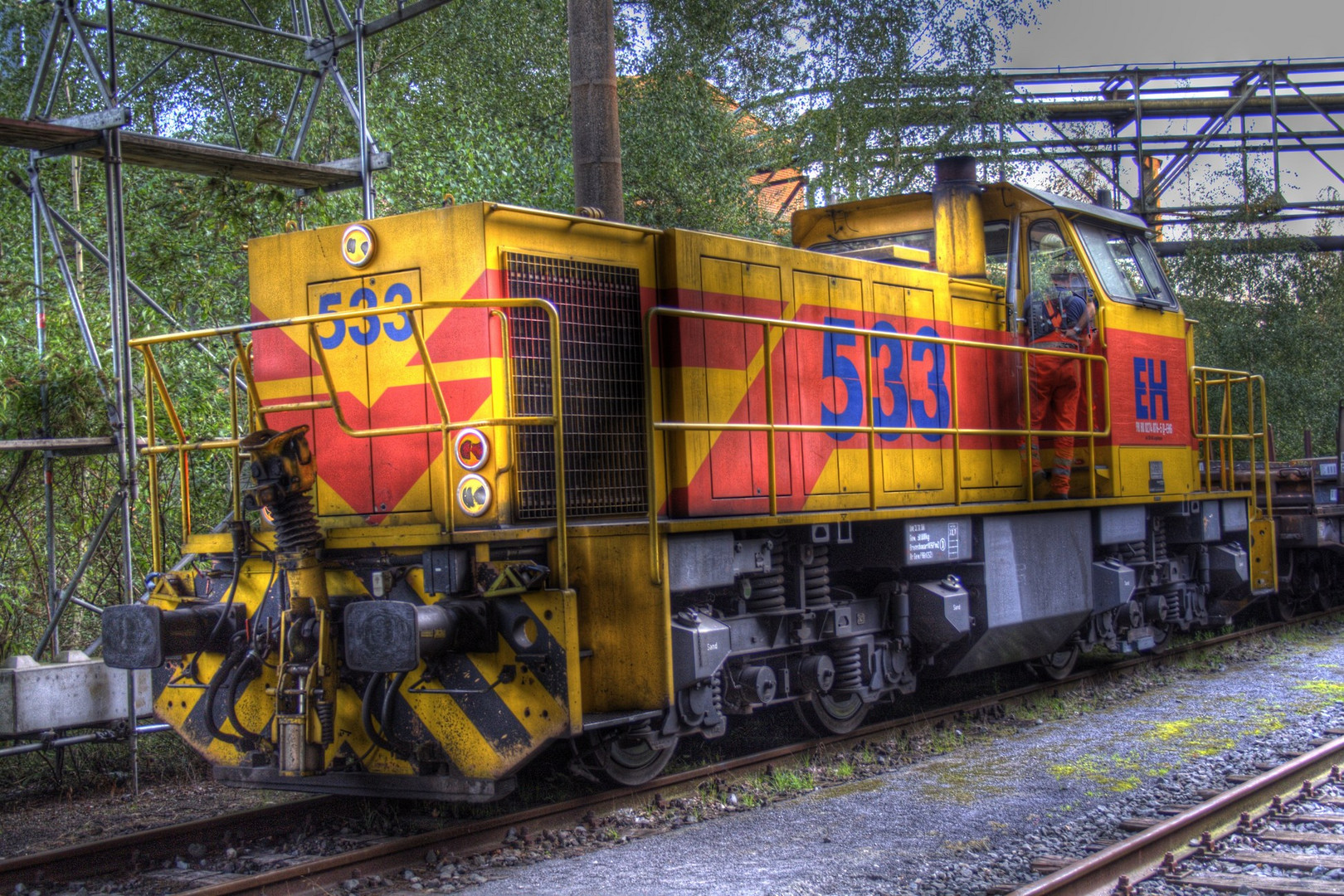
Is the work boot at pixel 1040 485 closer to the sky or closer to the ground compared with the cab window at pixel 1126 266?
closer to the ground

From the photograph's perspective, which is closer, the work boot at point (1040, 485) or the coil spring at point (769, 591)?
the coil spring at point (769, 591)

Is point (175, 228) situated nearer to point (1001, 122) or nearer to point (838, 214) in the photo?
point (838, 214)

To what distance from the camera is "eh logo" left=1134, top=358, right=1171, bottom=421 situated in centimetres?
952

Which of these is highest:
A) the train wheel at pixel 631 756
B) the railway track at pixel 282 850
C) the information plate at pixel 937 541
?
the information plate at pixel 937 541

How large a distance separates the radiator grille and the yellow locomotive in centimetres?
2

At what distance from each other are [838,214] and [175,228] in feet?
17.9

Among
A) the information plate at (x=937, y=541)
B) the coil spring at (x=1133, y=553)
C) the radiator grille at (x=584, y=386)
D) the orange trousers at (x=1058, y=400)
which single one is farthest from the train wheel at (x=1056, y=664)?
the radiator grille at (x=584, y=386)

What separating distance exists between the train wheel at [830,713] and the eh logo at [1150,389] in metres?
3.56

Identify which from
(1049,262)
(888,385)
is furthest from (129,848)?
(1049,262)

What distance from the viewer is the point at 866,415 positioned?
23.3 ft

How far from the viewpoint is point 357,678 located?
546 centimetres

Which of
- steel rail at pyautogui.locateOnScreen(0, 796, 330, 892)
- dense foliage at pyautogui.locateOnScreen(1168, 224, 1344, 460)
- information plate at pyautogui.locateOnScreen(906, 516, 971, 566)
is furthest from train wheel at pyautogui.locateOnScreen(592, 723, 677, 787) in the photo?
dense foliage at pyautogui.locateOnScreen(1168, 224, 1344, 460)

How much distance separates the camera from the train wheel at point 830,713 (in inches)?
292

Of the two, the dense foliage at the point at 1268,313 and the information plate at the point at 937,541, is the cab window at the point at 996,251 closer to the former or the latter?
the information plate at the point at 937,541
